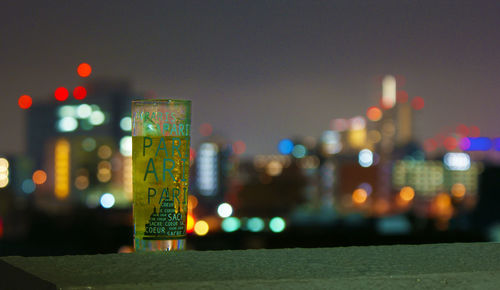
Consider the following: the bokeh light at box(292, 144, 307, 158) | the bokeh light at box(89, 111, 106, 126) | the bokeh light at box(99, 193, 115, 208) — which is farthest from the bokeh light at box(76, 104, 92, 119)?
the bokeh light at box(292, 144, 307, 158)

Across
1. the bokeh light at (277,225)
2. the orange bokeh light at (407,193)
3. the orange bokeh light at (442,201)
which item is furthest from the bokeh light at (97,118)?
the orange bokeh light at (407,193)

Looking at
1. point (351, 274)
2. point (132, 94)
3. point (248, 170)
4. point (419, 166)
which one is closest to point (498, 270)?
point (351, 274)

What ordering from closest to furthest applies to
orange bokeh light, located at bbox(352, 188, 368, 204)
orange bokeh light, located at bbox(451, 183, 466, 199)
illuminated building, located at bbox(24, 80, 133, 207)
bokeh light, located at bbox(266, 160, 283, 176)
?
illuminated building, located at bbox(24, 80, 133, 207), bokeh light, located at bbox(266, 160, 283, 176), orange bokeh light, located at bbox(352, 188, 368, 204), orange bokeh light, located at bbox(451, 183, 466, 199)

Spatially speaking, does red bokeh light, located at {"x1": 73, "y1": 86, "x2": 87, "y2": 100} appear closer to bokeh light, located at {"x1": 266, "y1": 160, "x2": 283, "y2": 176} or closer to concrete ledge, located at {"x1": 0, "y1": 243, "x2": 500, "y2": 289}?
bokeh light, located at {"x1": 266, "y1": 160, "x2": 283, "y2": 176}

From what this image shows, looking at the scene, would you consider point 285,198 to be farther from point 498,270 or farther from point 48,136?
point 498,270

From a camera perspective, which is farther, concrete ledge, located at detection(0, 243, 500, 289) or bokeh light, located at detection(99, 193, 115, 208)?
bokeh light, located at detection(99, 193, 115, 208)

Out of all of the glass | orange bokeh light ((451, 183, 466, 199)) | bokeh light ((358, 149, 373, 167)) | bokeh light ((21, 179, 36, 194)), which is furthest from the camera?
orange bokeh light ((451, 183, 466, 199))

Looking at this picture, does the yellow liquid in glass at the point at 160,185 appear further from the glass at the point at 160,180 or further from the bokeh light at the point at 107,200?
the bokeh light at the point at 107,200
